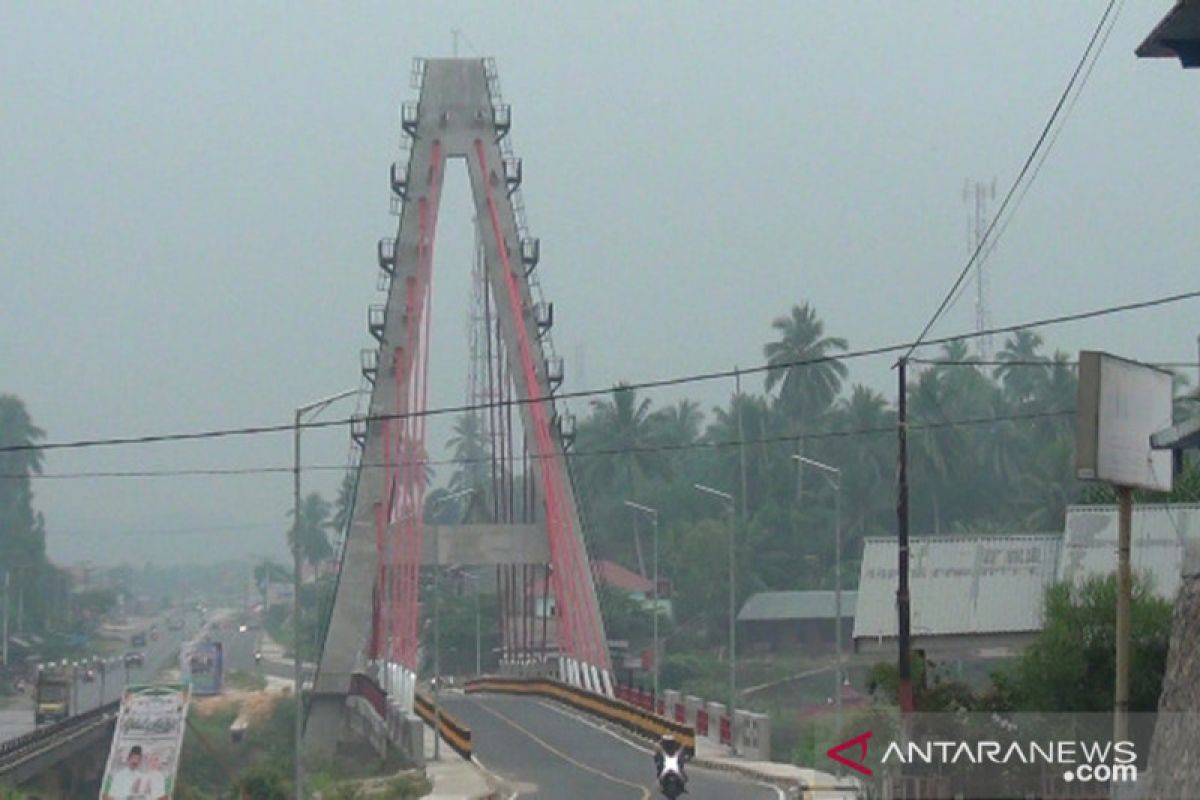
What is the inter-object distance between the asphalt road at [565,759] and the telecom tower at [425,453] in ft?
9.81

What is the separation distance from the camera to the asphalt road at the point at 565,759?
43844mm

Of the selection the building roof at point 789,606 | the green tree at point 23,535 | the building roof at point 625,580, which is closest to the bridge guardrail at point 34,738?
the building roof at point 789,606

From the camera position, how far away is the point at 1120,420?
22.0 m

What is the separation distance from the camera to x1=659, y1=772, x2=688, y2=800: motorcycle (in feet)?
125

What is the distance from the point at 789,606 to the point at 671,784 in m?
65.2

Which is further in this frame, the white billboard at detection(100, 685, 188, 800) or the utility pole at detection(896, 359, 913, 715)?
the white billboard at detection(100, 685, 188, 800)

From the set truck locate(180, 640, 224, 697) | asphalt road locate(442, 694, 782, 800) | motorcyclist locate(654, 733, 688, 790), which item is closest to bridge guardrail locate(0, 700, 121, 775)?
asphalt road locate(442, 694, 782, 800)

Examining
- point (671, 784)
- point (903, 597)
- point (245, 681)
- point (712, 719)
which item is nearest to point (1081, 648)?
point (903, 597)

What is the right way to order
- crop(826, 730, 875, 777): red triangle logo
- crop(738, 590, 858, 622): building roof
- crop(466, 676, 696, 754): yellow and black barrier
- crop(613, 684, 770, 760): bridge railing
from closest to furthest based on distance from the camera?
1. crop(826, 730, 875, 777): red triangle logo
2. crop(613, 684, 770, 760): bridge railing
3. crop(466, 676, 696, 754): yellow and black barrier
4. crop(738, 590, 858, 622): building roof

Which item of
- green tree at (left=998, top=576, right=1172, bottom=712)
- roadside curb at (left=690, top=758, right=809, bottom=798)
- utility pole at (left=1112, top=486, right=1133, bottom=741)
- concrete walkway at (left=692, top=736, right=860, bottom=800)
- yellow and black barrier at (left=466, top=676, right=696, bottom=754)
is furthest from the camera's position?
yellow and black barrier at (left=466, top=676, right=696, bottom=754)

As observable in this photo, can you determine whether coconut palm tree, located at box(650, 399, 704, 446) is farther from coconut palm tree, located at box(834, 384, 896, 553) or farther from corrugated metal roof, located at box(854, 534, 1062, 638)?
corrugated metal roof, located at box(854, 534, 1062, 638)

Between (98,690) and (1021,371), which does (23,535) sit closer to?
(98,690)

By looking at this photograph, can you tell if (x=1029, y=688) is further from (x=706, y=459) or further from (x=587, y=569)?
(x=706, y=459)

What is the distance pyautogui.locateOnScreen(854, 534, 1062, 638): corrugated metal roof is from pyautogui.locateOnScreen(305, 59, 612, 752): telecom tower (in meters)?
23.5
